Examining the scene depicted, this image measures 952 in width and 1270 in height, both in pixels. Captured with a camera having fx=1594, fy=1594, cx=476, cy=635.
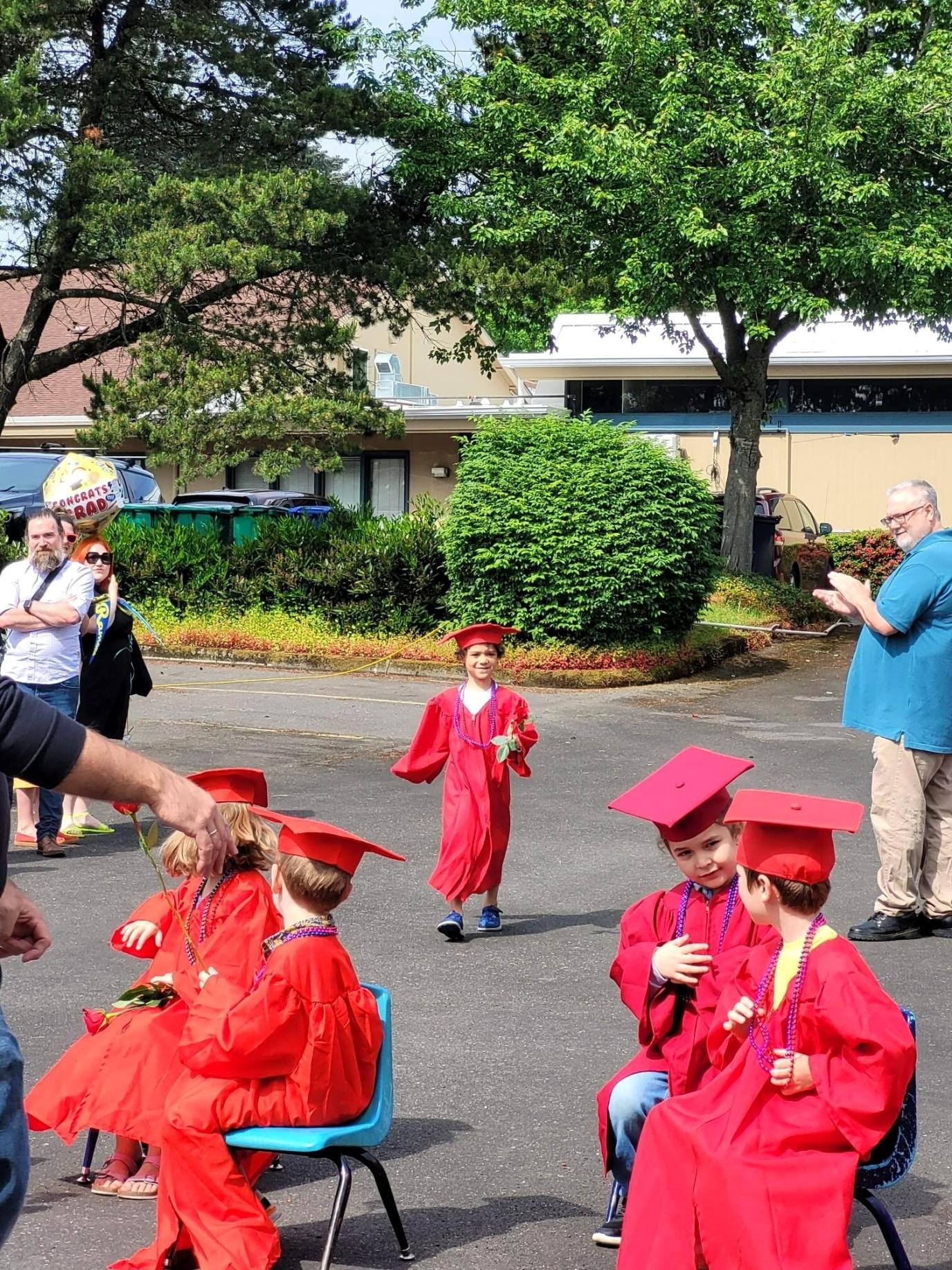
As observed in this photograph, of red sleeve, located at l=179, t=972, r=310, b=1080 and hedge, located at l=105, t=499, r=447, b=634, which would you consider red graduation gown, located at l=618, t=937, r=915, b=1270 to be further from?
hedge, located at l=105, t=499, r=447, b=634

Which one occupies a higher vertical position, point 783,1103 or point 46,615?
point 46,615

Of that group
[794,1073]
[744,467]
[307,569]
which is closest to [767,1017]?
[794,1073]

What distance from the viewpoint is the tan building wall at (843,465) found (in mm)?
36875

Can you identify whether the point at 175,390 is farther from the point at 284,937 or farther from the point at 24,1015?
the point at 284,937

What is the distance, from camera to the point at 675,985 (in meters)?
4.17

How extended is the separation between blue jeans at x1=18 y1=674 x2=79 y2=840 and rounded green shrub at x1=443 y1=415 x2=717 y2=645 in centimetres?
884

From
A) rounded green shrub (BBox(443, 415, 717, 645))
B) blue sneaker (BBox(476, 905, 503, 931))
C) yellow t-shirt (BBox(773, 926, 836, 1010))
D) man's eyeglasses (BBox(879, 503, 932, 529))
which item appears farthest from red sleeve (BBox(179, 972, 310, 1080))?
rounded green shrub (BBox(443, 415, 717, 645))

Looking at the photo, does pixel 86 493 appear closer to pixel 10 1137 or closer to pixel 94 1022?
pixel 94 1022

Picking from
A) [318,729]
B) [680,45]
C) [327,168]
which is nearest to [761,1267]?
[318,729]

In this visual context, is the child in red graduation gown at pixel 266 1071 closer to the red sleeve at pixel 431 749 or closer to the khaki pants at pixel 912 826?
the red sleeve at pixel 431 749

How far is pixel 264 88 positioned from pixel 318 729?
11645 millimetres

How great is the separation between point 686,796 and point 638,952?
442 millimetres

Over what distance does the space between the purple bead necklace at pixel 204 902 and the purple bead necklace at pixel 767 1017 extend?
1649 mm

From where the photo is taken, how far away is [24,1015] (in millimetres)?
6406
